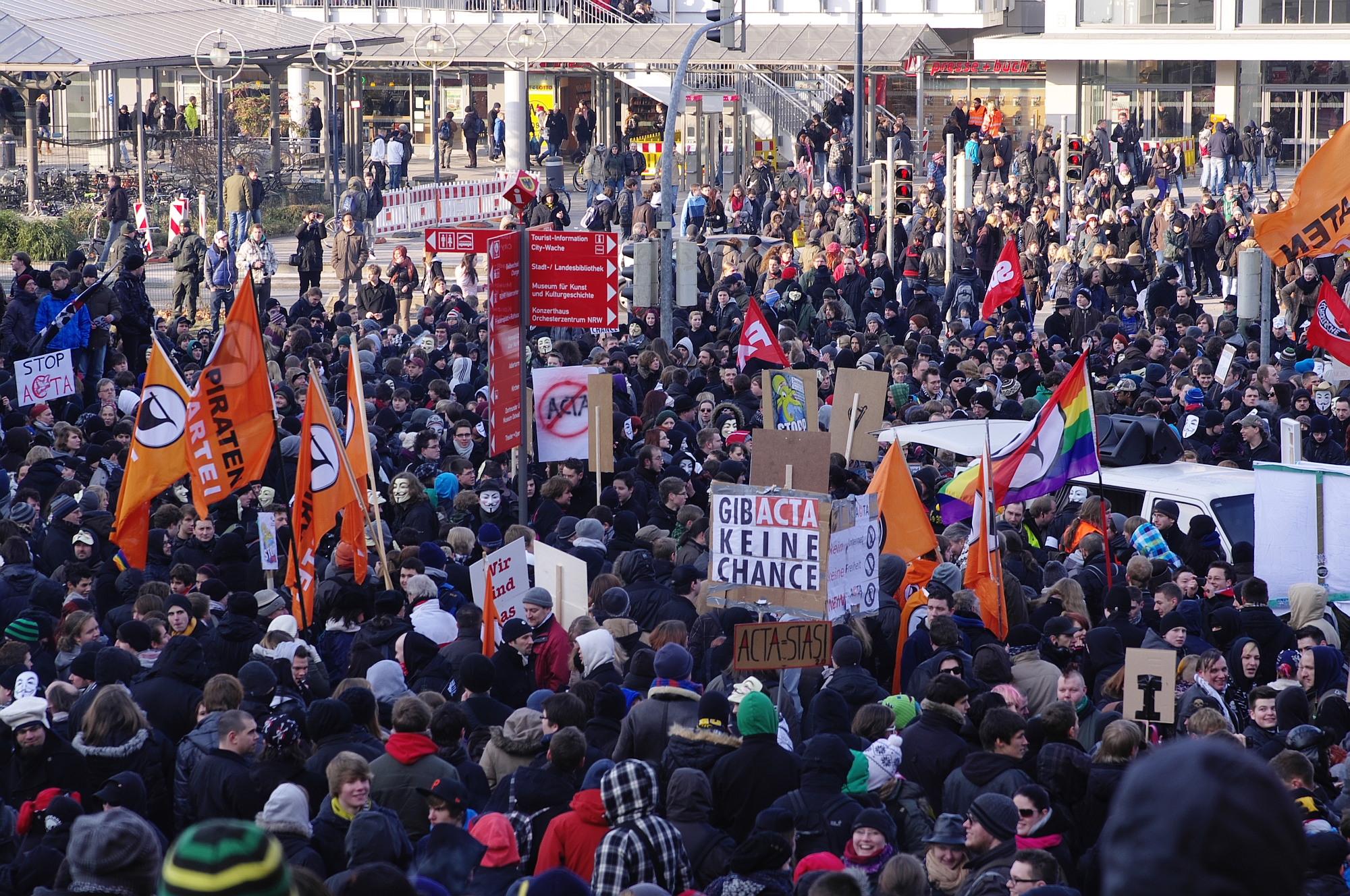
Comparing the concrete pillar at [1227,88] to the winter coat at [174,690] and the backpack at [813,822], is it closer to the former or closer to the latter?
the winter coat at [174,690]

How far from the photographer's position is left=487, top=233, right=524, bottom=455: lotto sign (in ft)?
38.3

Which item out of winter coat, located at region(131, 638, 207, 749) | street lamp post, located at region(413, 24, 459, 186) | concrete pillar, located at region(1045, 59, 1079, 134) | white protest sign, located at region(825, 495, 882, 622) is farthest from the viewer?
concrete pillar, located at region(1045, 59, 1079, 134)

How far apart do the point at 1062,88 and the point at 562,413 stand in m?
40.5

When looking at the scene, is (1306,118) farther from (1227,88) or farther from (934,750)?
(934,750)

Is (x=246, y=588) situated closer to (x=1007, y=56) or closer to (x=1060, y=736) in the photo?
(x=1060, y=736)

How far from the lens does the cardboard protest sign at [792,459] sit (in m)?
10.1

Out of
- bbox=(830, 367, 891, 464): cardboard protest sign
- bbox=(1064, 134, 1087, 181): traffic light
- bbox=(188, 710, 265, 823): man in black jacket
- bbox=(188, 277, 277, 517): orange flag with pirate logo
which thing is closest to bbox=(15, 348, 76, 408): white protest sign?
bbox=(188, 277, 277, 517): orange flag with pirate logo

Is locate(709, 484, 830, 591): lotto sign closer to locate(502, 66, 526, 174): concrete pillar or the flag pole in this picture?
the flag pole

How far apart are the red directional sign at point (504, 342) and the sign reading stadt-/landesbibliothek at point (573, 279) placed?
1.10ft

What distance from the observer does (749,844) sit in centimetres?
534

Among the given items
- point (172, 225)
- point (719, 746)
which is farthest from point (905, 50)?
point (719, 746)

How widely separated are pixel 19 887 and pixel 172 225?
1968 centimetres

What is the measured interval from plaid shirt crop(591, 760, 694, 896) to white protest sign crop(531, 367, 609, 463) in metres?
7.32

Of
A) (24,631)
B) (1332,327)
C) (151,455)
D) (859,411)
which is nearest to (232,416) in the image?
(151,455)
